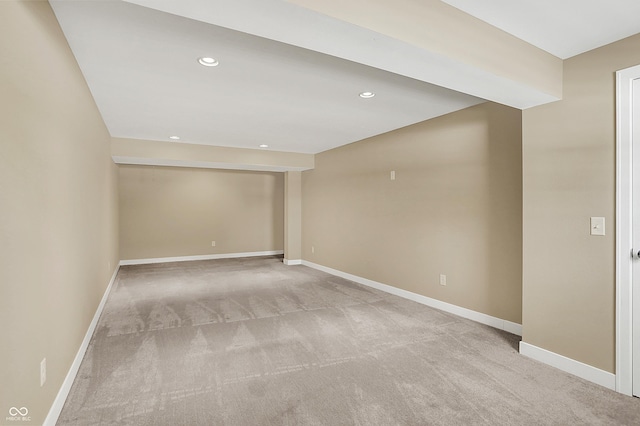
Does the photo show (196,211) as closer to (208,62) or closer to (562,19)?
(208,62)

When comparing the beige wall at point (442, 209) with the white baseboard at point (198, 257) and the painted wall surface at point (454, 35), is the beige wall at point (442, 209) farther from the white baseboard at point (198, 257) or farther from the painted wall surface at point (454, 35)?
the white baseboard at point (198, 257)

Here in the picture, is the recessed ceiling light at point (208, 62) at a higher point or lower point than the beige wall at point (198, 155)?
higher

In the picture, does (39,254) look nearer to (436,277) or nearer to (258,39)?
(258,39)

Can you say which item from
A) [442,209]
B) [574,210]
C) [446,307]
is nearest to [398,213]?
[442,209]

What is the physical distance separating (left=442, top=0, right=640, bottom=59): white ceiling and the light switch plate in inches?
47.9

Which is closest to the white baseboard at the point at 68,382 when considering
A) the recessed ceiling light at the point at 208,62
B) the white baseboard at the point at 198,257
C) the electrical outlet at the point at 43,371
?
the electrical outlet at the point at 43,371

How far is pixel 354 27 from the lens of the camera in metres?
1.49

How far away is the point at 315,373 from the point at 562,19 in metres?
2.84

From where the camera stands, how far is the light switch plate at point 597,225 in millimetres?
2223

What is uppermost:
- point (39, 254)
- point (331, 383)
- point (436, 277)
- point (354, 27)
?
point (354, 27)

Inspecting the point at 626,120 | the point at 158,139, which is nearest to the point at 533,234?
the point at 626,120

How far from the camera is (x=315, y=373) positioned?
93.1 inches

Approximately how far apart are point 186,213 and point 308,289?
413cm

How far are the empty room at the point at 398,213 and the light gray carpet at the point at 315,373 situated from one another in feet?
0.06
